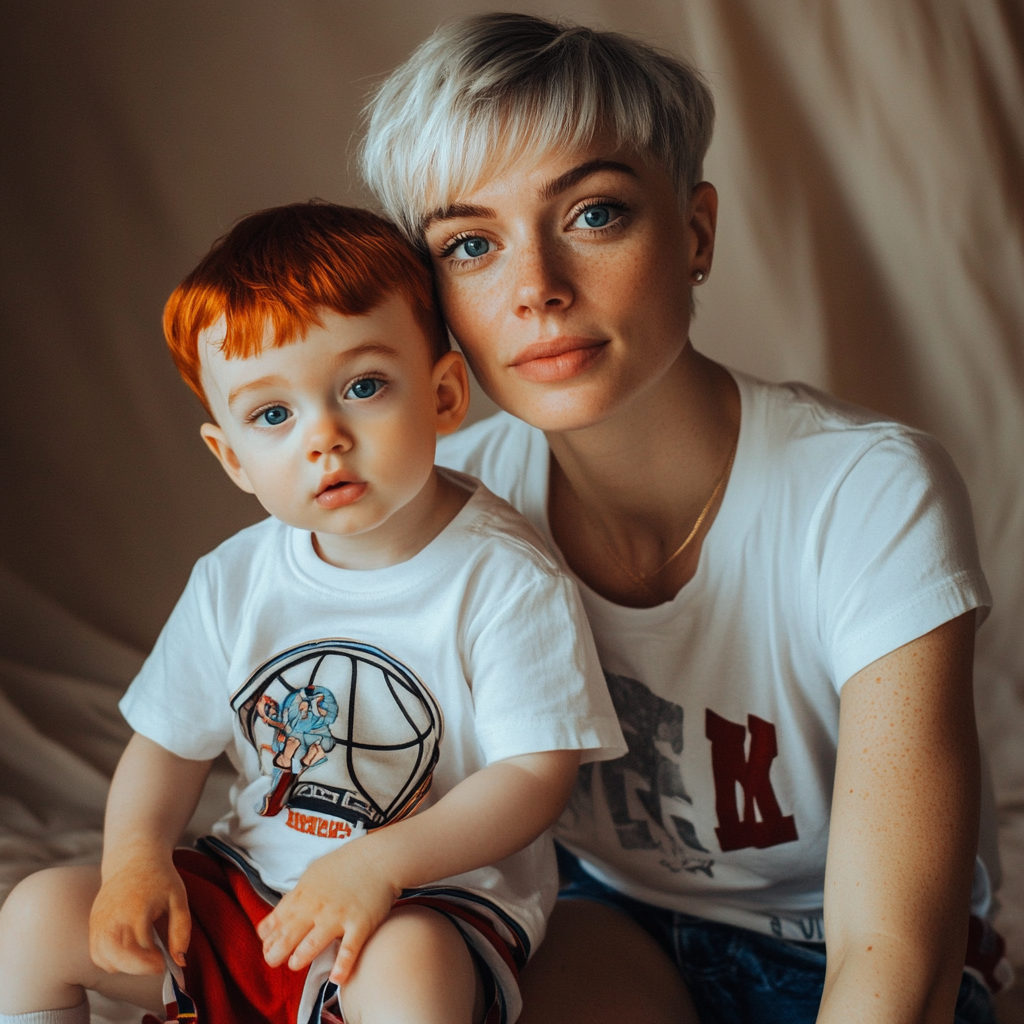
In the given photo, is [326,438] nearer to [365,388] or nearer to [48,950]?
[365,388]

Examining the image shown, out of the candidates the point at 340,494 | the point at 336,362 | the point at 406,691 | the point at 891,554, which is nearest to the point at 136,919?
the point at 406,691

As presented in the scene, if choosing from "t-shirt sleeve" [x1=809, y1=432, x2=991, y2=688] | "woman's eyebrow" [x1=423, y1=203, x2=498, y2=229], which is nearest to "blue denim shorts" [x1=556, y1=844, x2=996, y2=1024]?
"t-shirt sleeve" [x1=809, y1=432, x2=991, y2=688]

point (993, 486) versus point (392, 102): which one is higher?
point (392, 102)

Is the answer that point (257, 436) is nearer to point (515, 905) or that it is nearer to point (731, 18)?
point (515, 905)

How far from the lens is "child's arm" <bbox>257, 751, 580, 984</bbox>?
89cm

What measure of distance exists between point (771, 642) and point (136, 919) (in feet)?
2.12

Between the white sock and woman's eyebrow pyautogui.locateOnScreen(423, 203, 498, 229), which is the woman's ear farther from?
the white sock

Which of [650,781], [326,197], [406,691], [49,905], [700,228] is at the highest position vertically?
[326,197]

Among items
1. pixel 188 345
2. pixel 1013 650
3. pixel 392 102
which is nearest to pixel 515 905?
pixel 188 345

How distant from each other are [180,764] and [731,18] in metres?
1.59

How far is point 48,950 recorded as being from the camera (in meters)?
0.96

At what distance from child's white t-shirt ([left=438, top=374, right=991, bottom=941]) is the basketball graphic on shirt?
28cm

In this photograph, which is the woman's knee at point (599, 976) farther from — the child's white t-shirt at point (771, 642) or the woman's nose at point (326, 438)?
the woman's nose at point (326, 438)

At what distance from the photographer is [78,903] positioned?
Answer: 3.26 feet
